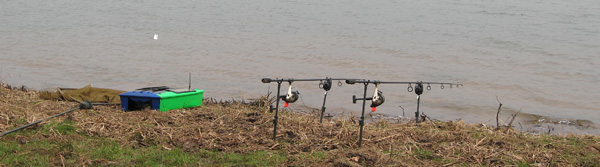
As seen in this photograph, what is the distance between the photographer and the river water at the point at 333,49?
41.2 ft

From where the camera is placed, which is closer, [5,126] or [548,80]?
[5,126]

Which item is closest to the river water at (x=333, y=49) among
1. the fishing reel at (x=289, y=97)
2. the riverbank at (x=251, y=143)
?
the riverbank at (x=251, y=143)

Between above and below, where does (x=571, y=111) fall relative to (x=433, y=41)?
below

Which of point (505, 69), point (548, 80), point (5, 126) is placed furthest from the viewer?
point (505, 69)

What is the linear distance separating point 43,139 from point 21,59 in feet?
36.0

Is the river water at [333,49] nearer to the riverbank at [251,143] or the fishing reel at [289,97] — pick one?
the riverbank at [251,143]

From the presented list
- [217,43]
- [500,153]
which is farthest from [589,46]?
[500,153]

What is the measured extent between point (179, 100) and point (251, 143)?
244 centimetres

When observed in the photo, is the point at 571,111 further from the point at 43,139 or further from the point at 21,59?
the point at 21,59

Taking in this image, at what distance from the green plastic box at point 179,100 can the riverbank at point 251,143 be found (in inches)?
16.4

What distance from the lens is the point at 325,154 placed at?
229 inches

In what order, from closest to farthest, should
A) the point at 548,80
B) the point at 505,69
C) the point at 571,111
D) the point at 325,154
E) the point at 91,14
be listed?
the point at 325,154 < the point at 571,111 < the point at 548,80 < the point at 505,69 < the point at 91,14

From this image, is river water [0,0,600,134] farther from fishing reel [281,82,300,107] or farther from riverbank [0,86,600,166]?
fishing reel [281,82,300,107]

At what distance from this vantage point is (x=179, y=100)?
27.3 ft
